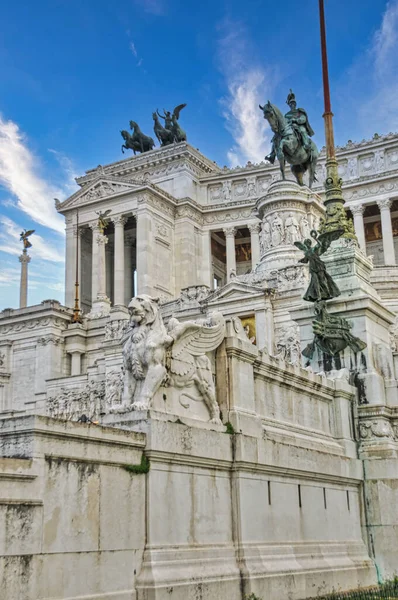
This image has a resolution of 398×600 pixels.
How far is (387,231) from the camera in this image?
72125 millimetres

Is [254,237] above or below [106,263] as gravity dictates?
above

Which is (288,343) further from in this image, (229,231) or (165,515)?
(229,231)

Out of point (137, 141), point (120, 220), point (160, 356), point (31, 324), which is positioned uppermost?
point (137, 141)

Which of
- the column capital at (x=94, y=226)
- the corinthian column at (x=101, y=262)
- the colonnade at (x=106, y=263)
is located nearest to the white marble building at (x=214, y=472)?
the colonnade at (x=106, y=263)

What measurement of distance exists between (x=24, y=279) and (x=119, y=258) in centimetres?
882

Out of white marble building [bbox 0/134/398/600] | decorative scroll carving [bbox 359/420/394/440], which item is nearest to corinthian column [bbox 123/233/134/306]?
white marble building [bbox 0/134/398/600]

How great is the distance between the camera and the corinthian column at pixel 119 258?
73.7 m

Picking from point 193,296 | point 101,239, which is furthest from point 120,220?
point 193,296

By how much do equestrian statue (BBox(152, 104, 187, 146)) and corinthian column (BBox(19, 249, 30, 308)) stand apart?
2222 centimetres

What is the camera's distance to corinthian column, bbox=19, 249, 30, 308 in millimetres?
69625

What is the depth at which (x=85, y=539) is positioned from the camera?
9484 mm

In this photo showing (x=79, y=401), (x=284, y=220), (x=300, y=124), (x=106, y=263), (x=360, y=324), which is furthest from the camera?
(x=106, y=263)

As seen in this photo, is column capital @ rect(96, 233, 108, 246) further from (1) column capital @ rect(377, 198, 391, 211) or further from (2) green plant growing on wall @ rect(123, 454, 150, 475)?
(2) green plant growing on wall @ rect(123, 454, 150, 475)

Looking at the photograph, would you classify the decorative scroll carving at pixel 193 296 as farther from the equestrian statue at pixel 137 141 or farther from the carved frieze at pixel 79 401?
the equestrian statue at pixel 137 141
